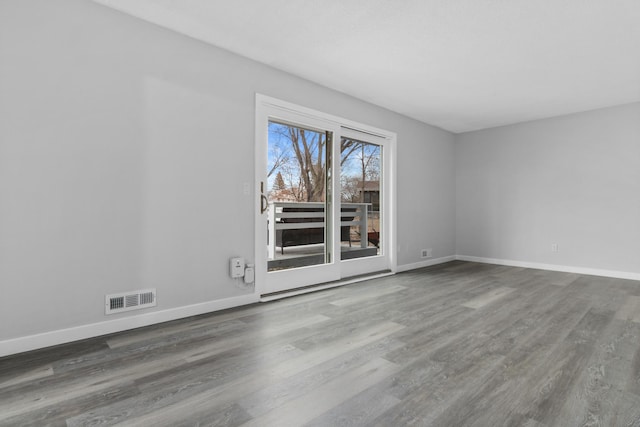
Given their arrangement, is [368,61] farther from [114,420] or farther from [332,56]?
[114,420]

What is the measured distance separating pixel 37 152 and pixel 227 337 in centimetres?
175

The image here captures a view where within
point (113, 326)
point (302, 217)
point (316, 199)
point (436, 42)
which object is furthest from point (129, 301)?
point (436, 42)

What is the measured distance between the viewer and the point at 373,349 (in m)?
2.13

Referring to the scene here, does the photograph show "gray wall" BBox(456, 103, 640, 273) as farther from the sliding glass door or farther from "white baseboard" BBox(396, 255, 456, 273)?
the sliding glass door

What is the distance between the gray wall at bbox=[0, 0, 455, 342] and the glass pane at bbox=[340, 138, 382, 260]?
1498mm

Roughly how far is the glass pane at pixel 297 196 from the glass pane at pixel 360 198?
36cm

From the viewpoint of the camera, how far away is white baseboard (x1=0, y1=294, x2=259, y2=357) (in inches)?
81.3

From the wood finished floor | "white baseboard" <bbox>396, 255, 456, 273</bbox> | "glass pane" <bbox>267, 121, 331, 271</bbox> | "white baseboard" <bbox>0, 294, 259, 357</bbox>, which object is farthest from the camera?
"white baseboard" <bbox>396, 255, 456, 273</bbox>

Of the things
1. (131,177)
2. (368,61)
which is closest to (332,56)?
(368,61)

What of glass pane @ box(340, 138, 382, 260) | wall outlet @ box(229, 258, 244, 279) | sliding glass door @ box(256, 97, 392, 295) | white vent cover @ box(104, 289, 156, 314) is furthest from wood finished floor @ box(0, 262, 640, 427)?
glass pane @ box(340, 138, 382, 260)

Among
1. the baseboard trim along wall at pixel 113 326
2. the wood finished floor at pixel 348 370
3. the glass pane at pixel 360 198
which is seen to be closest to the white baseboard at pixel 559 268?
the wood finished floor at pixel 348 370

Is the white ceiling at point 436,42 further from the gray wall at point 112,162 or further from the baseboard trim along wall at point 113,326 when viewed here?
the baseboard trim along wall at point 113,326

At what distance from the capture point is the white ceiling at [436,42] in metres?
2.42

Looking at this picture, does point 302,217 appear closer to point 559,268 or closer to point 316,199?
point 316,199
